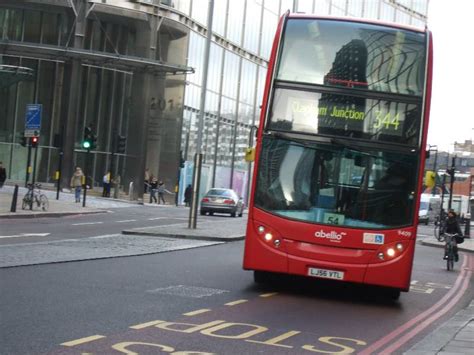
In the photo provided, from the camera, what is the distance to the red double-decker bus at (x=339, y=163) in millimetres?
13469

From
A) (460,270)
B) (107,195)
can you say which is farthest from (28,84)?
(460,270)

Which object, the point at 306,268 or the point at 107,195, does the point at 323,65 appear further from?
the point at 107,195

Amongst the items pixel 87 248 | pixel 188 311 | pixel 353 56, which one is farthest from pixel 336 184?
pixel 87 248

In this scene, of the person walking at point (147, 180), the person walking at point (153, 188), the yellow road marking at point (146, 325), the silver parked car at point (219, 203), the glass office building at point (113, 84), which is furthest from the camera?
the person walking at point (147, 180)

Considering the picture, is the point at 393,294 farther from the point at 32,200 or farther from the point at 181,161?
the point at 181,161

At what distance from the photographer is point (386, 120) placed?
13.6 m

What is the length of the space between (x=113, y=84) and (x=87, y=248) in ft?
133

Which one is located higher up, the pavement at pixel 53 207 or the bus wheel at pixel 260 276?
the bus wheel at pixel 260 276

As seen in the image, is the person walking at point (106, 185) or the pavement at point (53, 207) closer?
the pavement at point (53, 207)

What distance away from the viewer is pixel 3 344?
26.9 ft

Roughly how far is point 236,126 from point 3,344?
65.6 metres

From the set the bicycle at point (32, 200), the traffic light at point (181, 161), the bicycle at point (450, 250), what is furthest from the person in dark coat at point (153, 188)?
the bicycle at point (450, 250)

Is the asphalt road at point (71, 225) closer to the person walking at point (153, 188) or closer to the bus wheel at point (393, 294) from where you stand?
the bus wheel at point (393, 294)

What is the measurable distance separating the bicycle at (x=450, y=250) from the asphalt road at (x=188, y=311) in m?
6.41
